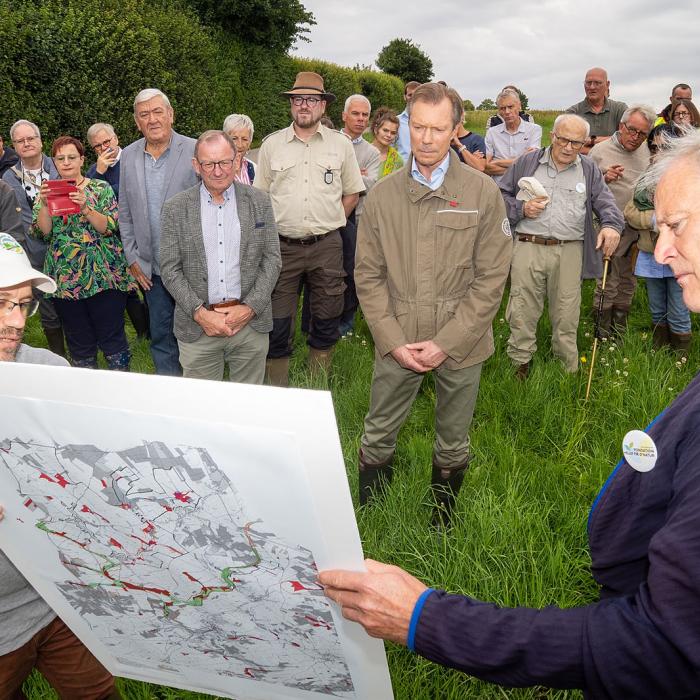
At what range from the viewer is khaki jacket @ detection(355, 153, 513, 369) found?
2965 millimetres

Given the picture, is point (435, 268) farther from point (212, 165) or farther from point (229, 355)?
point (229, 355)

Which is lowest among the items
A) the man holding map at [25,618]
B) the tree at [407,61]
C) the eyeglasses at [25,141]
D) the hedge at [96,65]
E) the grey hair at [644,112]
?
the man holding map at [25,618]

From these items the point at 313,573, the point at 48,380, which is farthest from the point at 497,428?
the point at 48,380

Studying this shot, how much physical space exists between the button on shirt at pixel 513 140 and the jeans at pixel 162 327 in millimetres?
4063

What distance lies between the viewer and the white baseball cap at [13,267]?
159 cm

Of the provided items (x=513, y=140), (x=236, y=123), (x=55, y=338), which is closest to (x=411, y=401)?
(x=236, y=123)

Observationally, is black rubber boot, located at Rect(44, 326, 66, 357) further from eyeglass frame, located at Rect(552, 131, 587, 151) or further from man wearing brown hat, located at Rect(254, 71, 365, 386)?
eyeglass frame, located at Rect(552, 131, 587, 151)

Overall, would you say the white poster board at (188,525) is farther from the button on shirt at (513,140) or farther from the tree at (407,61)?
the tree at (407,61)

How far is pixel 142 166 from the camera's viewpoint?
4.44m

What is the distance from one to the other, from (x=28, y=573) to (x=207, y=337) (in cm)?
250

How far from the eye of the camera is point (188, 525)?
3.90 feet

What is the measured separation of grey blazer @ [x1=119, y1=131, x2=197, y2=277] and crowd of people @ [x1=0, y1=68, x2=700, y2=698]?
0.01 metres

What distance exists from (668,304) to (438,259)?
318 cm

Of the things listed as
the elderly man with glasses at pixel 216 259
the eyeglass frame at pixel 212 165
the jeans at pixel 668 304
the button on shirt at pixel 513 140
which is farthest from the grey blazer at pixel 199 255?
the button on shirt at pixel 513 140
